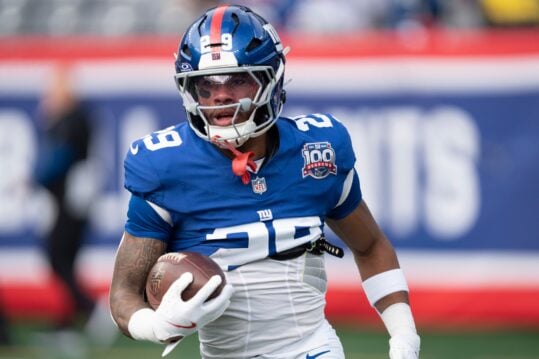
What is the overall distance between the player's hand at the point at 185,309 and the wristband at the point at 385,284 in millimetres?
876

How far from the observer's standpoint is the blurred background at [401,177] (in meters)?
8.80

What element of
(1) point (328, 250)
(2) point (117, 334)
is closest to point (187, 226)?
(1) point (328, 250)

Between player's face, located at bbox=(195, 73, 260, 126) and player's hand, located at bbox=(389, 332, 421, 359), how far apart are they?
0.89 metres

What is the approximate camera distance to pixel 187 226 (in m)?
3.95

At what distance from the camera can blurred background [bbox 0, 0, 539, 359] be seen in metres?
8.80

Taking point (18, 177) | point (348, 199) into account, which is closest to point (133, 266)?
point (348, 199)

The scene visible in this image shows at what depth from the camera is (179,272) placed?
3.61 meters

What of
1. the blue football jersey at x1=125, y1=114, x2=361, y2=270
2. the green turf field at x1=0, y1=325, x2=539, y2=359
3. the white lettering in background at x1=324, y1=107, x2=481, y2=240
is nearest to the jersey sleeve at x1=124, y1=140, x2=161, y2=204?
the blue football jersey at x1=125, y1=114, x2=361, y2=270

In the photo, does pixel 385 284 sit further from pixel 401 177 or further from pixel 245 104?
pixel 401 177

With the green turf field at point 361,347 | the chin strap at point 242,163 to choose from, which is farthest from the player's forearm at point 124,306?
the green turf field at point 361,347

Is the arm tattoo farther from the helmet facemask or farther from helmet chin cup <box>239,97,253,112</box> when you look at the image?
helmet chin cup <box>239,97,253,112</box>

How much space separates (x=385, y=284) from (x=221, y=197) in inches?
28.8

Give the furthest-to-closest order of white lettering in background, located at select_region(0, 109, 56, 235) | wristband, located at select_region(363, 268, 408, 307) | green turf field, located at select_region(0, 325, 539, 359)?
white lettering in background, located at select_region(0, 109, 56, 235)
green turf field, located at select_region(0, 325, 539, 359)
wristband, located at select_region(363, 268, 408, 307)

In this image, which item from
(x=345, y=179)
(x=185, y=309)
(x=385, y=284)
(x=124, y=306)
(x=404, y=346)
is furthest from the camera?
(x=385, y=284)
